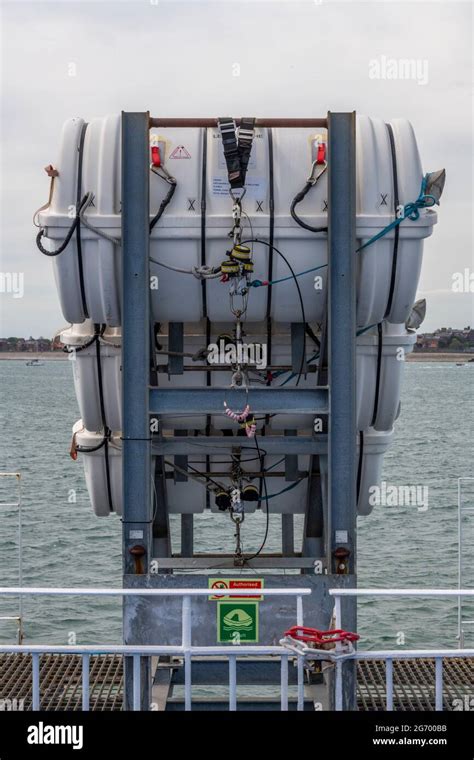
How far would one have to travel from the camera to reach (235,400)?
8.06 m

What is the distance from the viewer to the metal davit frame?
7773 millimetres

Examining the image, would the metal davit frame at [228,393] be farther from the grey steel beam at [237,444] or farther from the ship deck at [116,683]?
the ship deck at [116,683]

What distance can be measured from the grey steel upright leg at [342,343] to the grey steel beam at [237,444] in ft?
1.60

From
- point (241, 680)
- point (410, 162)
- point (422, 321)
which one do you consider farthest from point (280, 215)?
point (241, 680)

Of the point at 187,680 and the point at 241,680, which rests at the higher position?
the point at 187,680

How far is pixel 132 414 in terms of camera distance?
7926 mm

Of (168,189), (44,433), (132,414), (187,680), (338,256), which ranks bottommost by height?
(44,433)

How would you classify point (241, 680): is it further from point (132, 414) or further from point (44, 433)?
point (44, 433)

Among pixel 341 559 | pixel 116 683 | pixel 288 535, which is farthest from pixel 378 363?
pixel 116 683

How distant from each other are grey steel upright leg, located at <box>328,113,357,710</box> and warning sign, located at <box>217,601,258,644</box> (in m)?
0.66

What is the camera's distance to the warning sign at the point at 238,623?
314 inches

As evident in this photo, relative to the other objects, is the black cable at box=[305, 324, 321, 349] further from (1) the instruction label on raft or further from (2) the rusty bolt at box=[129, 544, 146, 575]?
(2) the rusty bolt at box=[129, 544, 146, 575]

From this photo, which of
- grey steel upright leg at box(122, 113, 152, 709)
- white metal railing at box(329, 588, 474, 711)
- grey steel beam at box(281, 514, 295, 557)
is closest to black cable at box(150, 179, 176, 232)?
grey steel upright leg at box(122, 113, 152, 709)

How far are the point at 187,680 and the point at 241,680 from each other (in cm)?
265
